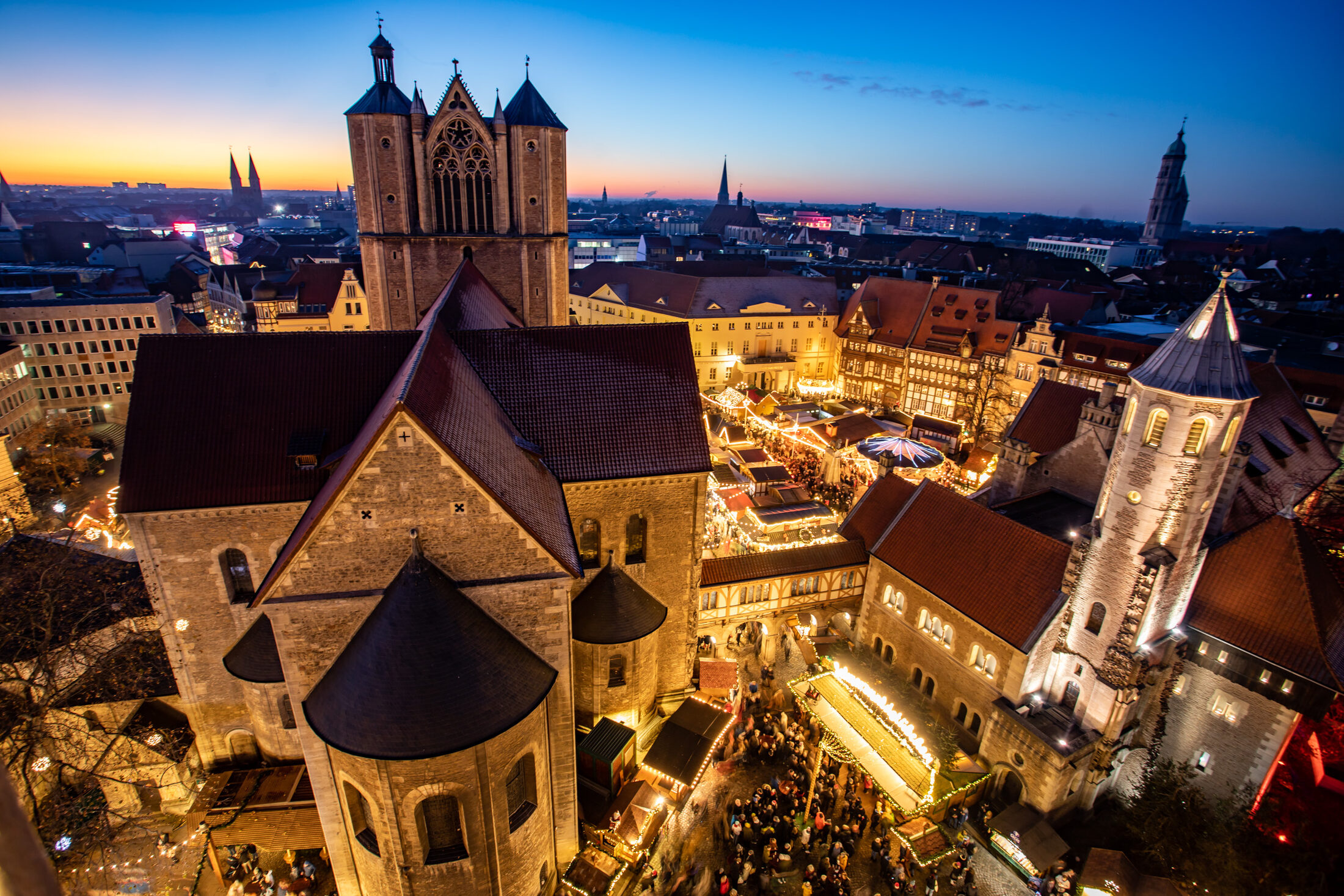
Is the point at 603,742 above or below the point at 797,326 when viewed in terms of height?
below

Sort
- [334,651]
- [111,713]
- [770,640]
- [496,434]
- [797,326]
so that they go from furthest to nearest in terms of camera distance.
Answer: [797,326], [770,640], [111,713], [496,434], [334,651]

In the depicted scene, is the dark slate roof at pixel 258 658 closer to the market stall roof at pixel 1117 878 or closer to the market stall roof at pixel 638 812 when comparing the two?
the market stall roof at pixel 638 812

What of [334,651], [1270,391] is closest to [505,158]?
[334,651]

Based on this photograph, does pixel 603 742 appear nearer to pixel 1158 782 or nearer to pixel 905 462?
pixel 1158 782

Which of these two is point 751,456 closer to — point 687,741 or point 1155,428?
point 687,741

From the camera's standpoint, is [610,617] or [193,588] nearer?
[193,588]

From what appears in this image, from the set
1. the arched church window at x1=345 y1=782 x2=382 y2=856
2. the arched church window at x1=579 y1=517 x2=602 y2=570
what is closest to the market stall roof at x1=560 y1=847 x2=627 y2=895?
the arched church window at x1=345 y1=782 x2=382 y2=856
